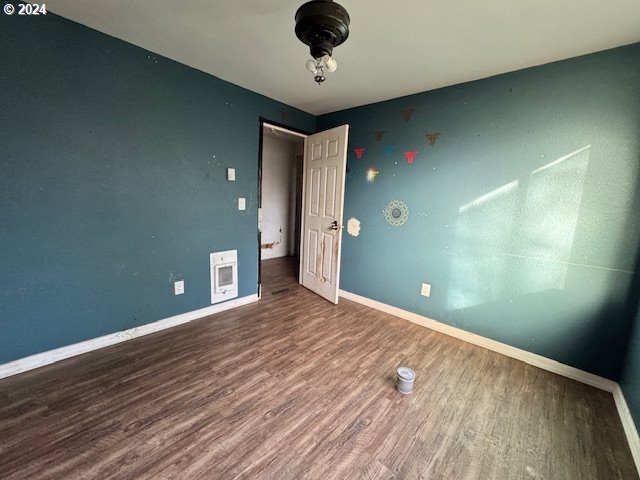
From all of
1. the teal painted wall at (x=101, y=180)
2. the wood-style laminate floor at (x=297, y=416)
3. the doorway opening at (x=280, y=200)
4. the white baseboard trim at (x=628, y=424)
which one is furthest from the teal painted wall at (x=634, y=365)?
the doorway opening at (x=280, y=200)

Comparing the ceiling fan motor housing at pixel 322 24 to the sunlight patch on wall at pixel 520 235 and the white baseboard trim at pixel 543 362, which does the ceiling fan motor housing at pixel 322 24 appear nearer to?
the sunlight patch on wall at pixel 520 235

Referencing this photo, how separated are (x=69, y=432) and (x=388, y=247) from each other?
2831mm

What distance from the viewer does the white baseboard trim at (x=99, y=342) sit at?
1.79 metres

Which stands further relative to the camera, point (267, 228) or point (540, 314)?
point (267, 228)

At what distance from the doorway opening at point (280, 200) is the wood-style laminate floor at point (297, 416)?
2548 millimetres

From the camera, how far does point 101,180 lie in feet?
6.61

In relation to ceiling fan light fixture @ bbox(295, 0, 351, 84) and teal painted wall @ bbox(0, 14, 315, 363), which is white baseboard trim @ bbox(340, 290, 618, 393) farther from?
ceiling fan light fixture @ bbox(295, 0, 351, 84)

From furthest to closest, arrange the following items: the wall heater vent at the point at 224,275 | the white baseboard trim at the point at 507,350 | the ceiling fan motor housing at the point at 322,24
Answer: the wall heater vent at the point at 224,275, the white baseboard trim at the point at 507,350, the ceiling fan motor housing at the point at 322,24

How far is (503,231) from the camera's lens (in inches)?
90.4

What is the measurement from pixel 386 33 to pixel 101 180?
7.59ft

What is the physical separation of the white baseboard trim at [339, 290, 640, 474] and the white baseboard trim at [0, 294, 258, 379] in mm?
1910

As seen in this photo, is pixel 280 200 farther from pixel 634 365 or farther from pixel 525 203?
pixel 634 365

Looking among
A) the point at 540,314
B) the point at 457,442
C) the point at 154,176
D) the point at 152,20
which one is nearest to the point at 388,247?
the point at 540,314

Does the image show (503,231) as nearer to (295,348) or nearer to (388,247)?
(388,247)
